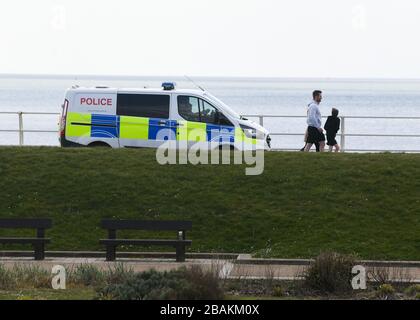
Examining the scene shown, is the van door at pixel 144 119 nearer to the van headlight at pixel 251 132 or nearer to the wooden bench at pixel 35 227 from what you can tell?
the van headlight at pixel 251 132

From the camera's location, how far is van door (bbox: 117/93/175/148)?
25359mm

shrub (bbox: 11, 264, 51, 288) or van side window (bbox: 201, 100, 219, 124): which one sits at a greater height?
van side window (bbox: 201, 100, 219, 124)

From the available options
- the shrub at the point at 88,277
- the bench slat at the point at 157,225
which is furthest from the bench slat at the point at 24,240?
the shrub at the point at 88,277

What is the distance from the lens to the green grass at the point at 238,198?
1983 cm

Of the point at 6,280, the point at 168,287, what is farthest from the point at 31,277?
the point at 168,287

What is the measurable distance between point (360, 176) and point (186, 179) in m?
3.35

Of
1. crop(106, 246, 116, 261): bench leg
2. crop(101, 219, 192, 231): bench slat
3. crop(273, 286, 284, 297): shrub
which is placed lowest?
→ crop(273, 286, 284, 297): shrub

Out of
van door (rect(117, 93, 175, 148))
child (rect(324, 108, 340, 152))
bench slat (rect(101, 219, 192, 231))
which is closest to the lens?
bench slat (rect(101, 219, 192, 231))

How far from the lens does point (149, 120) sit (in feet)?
83.7

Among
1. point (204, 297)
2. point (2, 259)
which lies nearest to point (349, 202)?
point (2, 259)

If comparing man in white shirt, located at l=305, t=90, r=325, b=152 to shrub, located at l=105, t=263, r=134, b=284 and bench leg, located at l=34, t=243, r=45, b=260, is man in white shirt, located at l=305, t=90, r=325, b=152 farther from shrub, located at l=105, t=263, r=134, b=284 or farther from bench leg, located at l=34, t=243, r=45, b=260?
shrub, located at l=105, t=263, r=134, b=284

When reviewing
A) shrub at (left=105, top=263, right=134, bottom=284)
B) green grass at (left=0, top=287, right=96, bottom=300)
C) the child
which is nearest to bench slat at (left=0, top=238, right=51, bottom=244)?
shrub at (left=105, top=263, right=134, bottom=284)

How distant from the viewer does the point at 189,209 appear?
21.1 meters
